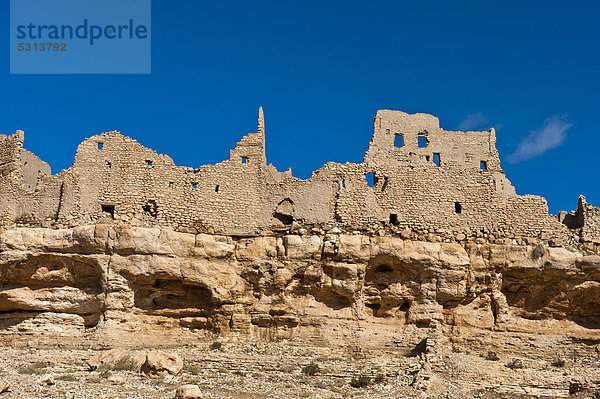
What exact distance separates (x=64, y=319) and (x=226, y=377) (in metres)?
6.64

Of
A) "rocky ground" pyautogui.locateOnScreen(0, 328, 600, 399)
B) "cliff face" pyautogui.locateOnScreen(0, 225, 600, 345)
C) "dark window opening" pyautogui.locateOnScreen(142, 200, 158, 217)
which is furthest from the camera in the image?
"dark window opening" pyautogui.locateOnScreen(142, 200, 158, 217)

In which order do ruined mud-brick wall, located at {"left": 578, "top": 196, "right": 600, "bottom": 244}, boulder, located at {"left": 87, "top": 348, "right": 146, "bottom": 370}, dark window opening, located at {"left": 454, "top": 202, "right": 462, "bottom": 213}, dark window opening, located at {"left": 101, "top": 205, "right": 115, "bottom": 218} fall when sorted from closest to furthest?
boulder, located at {"left": 87, "top": 348, "right": 146, "bottom": 370}
dark window opening, located at {"left": 101, "top": 205, "right": 115, "bottom": 218}
ruined mud-brick wall, located at {"left": 578, "top": 196, "right": 600, "bottom": 244}
dark window opening, located at {"left": 454, "top": 202, "right": 462, "bottom": 213}

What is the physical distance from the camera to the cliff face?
74.8 ft

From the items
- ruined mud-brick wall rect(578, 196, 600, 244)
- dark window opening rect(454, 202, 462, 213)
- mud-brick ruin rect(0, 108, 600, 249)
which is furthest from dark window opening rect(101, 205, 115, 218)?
ruined mud-brick wall rect(578, 196, 600, 244)

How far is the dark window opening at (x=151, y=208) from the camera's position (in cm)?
2430

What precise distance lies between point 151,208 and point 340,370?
8.80m

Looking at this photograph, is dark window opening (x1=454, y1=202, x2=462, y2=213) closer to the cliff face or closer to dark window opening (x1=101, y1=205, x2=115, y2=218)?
the cliff face

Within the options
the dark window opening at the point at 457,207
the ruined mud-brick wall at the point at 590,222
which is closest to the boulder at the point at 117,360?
the dark window opening at the point at 457,207

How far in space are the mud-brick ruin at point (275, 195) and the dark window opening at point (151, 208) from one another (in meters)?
0.03

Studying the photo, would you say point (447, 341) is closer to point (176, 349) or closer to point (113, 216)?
point (176, 349)

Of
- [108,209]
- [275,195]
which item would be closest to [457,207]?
[275,195]

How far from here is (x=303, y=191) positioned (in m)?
24.8

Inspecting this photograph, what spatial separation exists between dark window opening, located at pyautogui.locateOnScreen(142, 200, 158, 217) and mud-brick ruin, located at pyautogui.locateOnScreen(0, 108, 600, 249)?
35 mm

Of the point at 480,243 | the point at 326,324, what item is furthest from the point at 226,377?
the point at 480,243
